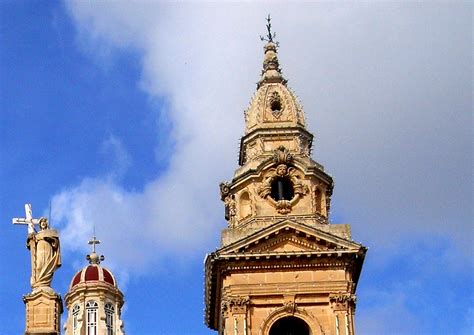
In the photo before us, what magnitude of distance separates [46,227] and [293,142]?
23.8 m

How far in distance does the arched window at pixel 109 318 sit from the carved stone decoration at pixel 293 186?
860 centimetres

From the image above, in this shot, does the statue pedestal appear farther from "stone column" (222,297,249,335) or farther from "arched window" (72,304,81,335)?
"arched window" (72,304,81,335)

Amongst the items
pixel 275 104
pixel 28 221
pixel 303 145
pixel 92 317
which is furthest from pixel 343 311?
pixel 28 221

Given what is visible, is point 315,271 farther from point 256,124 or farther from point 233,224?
point 256,124

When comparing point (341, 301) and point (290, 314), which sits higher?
point (341, 301)

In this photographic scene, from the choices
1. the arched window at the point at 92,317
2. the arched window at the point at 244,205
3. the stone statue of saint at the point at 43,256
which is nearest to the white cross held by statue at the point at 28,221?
the stone statue of saint at the point at 43,256

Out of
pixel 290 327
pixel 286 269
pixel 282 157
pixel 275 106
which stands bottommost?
pixel 290 327

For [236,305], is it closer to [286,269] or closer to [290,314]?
[290,314]

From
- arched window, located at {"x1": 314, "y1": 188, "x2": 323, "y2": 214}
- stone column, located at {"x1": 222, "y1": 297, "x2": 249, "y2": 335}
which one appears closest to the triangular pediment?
stone column, located at {"x1": 222, "y1": 297, "x2": 249, "y2": 335}

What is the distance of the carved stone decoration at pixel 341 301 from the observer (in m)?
52.3

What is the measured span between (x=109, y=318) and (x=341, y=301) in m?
10.4

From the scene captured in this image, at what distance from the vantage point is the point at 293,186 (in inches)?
2200

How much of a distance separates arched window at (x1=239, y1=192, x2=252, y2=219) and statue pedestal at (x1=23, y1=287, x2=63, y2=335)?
22.2 meters

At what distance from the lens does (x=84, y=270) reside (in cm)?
5431
